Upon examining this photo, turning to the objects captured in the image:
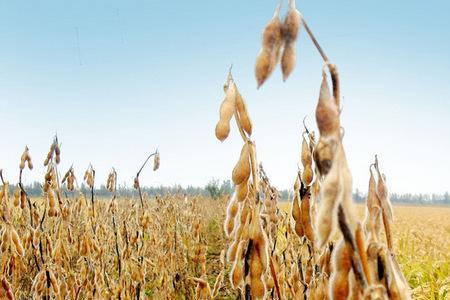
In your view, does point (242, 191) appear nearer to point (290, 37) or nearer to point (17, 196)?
point (290, 37)

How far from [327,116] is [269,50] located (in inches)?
7.7

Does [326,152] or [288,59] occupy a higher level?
[288,59]

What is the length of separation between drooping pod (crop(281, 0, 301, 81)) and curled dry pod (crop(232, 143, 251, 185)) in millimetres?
270

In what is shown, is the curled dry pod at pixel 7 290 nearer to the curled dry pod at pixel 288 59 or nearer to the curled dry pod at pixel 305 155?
the curled dry pod at pixel 305 155

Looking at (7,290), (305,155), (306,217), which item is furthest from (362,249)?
(7,290)

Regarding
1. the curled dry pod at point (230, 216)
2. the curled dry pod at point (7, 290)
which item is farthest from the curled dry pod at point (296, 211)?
the curled dry pod at point (7, 290)

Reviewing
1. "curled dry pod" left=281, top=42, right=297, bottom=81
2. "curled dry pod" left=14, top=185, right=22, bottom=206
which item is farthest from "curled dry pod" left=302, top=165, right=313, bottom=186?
"curled dry pod" left=14, top=185, right=22, bottom=206

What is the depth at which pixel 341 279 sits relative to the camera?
2.25ft

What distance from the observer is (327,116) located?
651mm

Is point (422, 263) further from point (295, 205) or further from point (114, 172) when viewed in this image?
point (295, 205)

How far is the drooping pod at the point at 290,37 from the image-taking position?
75 centimetres

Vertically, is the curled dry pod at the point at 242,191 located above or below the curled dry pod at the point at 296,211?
above

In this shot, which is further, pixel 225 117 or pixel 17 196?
pixel 17 196

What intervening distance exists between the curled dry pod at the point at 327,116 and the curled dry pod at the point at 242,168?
341 mm
